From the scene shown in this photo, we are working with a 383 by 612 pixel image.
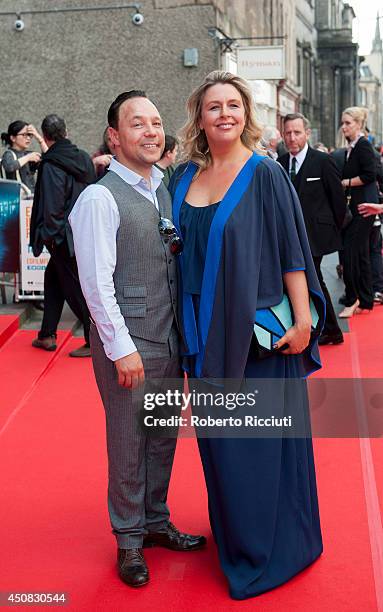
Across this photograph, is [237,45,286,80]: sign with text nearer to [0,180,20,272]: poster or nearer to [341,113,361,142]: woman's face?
[341,113,361,142]: woman's face

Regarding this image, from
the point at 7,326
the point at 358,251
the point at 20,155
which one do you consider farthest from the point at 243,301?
the point at 20,155

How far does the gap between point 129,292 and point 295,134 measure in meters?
4.53

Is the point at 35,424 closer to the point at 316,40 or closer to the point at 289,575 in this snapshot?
the point at 289,575

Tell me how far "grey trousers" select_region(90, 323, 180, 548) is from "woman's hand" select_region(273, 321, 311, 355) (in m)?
0.44

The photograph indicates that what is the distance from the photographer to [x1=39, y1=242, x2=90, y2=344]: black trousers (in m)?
7.34

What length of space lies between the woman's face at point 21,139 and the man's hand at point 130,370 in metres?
6.59

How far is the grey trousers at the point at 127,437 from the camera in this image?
366 cm

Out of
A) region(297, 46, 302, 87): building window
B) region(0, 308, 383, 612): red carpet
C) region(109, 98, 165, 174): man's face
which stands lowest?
region(0, 308, 383, 612): red carpet

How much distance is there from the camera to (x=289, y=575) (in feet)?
12.2

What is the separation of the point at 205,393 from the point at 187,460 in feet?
5.21

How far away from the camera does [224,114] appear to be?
3562 mm

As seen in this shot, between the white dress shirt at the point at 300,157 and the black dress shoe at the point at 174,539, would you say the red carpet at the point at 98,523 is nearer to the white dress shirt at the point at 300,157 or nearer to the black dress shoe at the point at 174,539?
the black dress shoe at the point at 174,539

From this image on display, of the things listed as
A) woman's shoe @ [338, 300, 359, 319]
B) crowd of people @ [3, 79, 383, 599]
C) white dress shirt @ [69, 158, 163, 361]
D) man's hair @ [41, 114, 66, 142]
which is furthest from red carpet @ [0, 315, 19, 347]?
white dress shirt @ [69, 158, 163, 361]

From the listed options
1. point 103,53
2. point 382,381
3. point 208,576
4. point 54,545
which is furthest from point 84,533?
point 103,53
